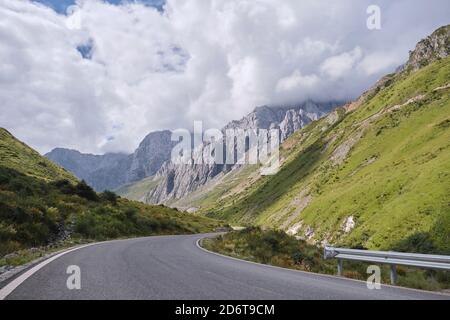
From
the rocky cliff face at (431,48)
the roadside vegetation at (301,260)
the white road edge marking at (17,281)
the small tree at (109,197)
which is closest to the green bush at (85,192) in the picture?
the small tree at (109,197)

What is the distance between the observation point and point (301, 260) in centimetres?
1895

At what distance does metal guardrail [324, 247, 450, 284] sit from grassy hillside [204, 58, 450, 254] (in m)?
24.1

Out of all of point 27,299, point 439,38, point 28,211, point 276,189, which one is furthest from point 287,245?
point 439,38

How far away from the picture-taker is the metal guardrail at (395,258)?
10.1 m

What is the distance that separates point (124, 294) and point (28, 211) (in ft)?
62.9

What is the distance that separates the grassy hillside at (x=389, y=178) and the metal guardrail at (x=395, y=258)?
79.1 ft

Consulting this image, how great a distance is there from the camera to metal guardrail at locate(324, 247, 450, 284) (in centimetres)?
1009

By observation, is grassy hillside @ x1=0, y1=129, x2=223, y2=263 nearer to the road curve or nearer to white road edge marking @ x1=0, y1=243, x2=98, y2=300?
white road edge marking @ x1=0, y1=243, x2=98, y2=300

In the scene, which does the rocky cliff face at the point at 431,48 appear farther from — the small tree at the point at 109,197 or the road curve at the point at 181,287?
the road curve at the point at 181,287

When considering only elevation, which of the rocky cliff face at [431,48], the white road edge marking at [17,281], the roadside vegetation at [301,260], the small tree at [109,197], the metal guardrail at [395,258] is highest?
the rocky cliff face at [431,48]

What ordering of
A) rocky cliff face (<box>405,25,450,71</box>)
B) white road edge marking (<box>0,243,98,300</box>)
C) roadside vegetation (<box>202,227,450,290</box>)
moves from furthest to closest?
rocky cliff face (<box>405,25,450,71</box>) → roadside vegetation (<box>202,227,450,290</box>) → white road edge marking (<box>0,243,98,300</box>)

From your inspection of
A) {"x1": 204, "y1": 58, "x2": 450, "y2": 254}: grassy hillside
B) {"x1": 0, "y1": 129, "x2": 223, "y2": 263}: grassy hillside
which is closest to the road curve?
{"x1": 0, "y1": 129, "x2": 223, "y2": 263}: grassy hillside

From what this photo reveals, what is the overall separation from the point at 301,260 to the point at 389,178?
145 feet
